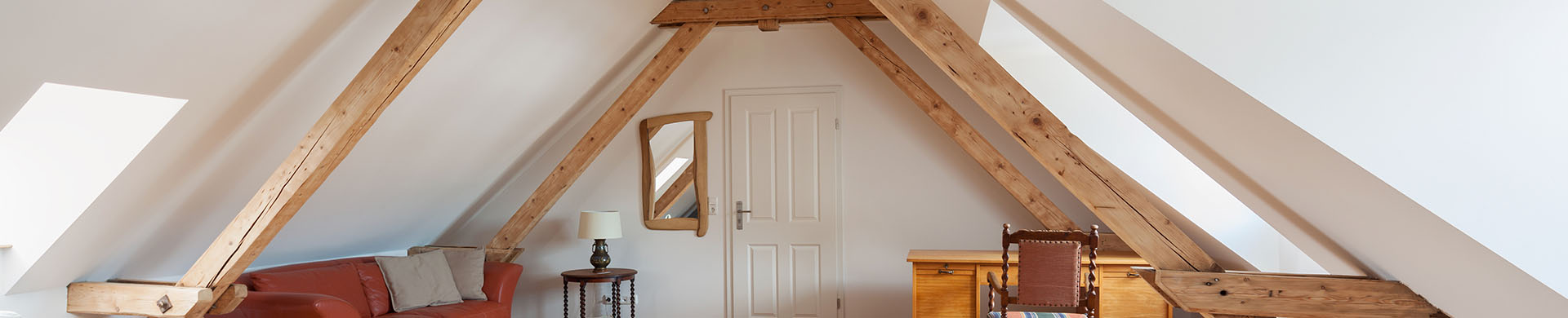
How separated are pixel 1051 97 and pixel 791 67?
2.22 meters

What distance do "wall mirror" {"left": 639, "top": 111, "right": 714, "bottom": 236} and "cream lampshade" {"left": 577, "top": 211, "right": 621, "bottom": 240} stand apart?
20.2 inches

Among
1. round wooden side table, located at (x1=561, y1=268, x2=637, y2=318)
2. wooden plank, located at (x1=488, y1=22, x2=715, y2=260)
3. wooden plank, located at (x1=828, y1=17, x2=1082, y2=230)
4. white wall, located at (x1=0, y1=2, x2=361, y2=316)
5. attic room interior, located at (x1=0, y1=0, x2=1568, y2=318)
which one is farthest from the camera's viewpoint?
round wooden side table, located at (x1=561, y1=268, x2=637, y2=318)

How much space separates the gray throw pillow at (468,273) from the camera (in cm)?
575

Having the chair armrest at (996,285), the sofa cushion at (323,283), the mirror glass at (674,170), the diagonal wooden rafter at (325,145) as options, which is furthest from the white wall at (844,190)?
the diagonal wooden rafter at (325,145)

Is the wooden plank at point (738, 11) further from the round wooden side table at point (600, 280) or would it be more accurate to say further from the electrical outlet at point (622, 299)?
the electrical outlet at point (622, 299)

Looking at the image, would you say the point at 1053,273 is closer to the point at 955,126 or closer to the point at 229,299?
the point at 955,126

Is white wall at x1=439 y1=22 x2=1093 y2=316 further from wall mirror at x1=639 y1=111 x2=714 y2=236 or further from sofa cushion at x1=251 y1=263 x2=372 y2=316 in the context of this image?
sofa cushion at x1=251 y1=263 x2=372 y2=316

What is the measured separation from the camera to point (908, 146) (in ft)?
20.8

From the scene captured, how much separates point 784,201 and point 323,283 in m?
2.89

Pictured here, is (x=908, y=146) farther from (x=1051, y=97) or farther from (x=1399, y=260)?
(x=1399, y=260)

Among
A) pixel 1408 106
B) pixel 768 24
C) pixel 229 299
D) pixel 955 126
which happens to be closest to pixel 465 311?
pixel 229 299

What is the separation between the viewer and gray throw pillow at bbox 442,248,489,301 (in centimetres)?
575

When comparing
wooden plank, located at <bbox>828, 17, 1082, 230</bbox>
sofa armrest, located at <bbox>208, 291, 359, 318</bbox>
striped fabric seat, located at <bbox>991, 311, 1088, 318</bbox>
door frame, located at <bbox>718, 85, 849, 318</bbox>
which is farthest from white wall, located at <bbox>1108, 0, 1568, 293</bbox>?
door frame, located at <bbox>718, 85, 849, 318</bbox>

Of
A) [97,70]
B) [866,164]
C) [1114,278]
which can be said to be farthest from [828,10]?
Answer: [97,70]
